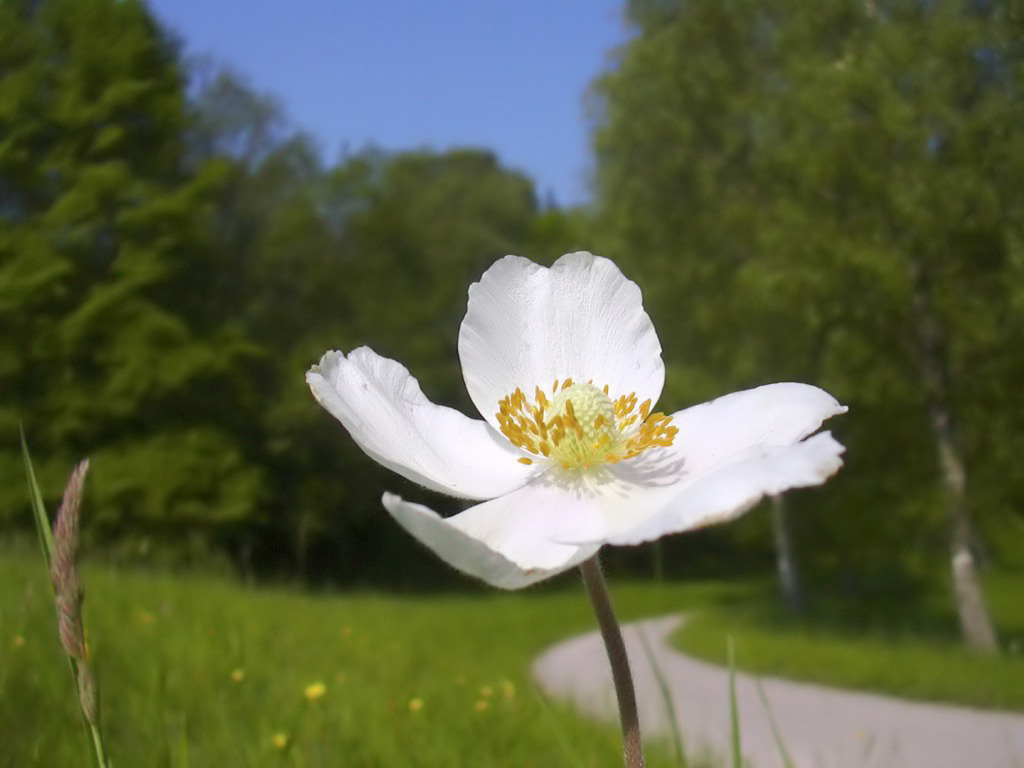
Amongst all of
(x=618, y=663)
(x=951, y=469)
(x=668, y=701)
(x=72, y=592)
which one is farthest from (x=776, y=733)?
(x=951, y=469)

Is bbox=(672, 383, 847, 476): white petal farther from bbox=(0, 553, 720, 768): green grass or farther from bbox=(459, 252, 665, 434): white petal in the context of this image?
bbox=(0, 553, 720, 768): green grass

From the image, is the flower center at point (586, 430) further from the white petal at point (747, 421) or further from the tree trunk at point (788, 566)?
the tree trunk at point (788, 566)

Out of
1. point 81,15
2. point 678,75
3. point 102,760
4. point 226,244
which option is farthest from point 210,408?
point 102,760

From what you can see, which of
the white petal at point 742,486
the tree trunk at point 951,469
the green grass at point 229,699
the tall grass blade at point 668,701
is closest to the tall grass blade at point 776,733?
the tall grass blade at point 668,701

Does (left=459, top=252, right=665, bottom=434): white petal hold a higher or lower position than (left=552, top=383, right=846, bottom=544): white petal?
higher

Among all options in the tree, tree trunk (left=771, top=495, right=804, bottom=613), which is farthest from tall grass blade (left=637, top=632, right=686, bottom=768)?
tree trunk (left=771, top=495, right=804, bottom=613)

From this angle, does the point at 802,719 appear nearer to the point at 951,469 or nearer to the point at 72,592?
the point at 951,469
